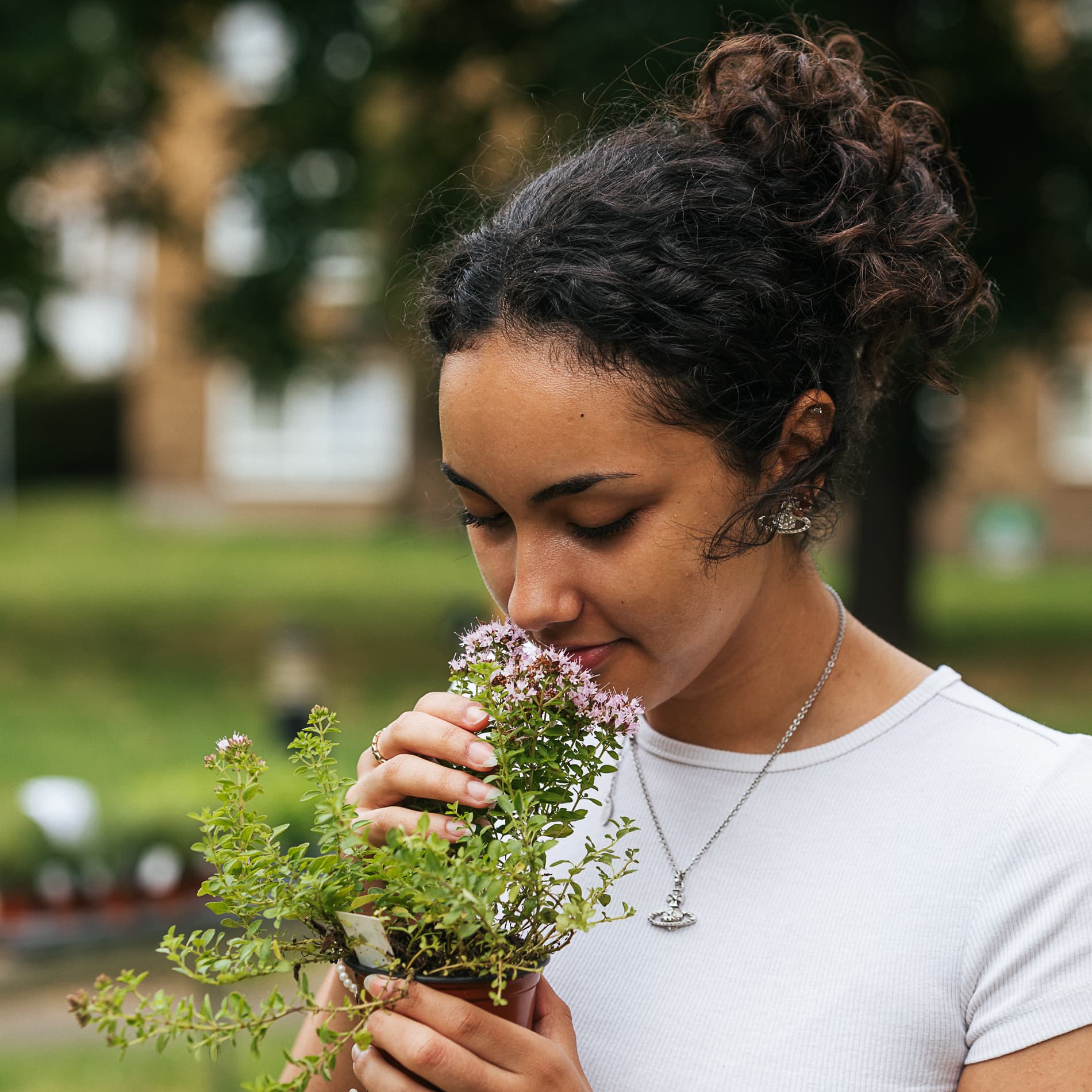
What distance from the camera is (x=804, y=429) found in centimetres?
166

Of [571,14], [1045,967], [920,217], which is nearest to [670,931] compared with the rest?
[1045,967]

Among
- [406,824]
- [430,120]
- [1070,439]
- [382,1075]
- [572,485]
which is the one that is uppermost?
[430,120]

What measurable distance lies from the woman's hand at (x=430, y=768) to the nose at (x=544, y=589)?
0.13 meters

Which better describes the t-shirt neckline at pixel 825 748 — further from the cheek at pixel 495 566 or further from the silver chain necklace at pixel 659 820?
the cheek at pixel 495 566

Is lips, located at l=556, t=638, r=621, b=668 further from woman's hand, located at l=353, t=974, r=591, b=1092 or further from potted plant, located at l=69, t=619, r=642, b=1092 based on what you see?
woman's hand, located at l=353, t=974, r=591, b=1092

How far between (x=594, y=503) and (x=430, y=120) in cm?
1045

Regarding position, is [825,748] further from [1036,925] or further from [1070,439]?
[1070,439]

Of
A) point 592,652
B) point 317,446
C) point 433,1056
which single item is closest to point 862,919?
point 592,652

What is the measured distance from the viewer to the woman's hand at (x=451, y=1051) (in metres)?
1.31

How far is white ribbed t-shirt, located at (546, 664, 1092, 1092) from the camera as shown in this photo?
148cm

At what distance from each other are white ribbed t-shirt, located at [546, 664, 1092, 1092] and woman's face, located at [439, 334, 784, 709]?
0.24 meters

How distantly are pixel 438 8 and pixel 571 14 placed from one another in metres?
2.36

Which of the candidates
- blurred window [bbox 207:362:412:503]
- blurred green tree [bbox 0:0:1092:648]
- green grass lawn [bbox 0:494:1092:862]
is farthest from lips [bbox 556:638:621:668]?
blurred window [bbox 207:362:412:503]

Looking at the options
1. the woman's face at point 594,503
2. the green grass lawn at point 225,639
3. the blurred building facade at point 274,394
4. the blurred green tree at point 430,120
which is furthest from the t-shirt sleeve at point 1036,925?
the blurred building facade at point 274,394
